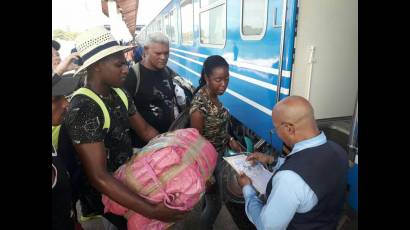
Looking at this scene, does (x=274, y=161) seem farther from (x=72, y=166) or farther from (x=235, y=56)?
(x=235, y=56)

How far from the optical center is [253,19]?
3018 millimetres

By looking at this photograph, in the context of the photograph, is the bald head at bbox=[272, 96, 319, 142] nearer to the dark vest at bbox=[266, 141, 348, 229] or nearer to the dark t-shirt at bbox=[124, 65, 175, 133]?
the dark vest at bbox=[266, 141, 348, 229]

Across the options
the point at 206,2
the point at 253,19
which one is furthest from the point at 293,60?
the point at 206,2

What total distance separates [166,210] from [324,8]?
2.22m

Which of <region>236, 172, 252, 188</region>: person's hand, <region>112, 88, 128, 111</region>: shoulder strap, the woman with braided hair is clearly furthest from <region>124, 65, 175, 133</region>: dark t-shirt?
<region>236, 172, 252, 188</region>: person's hand

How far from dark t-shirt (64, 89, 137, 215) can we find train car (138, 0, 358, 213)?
60.2 inches

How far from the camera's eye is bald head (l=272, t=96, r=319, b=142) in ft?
4.04

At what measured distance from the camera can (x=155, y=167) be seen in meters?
1.32

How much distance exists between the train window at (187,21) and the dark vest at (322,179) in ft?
16.4

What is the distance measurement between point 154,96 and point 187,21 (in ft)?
13.8

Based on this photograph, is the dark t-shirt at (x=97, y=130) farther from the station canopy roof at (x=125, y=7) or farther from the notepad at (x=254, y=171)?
the station canopy roof at (x=125, y=7)

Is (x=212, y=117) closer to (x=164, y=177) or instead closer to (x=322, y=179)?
(x=164, y=177)

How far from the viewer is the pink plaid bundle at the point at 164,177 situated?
130cm

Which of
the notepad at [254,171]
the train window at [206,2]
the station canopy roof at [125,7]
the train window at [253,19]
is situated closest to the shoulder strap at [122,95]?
the notepad at [254,171]
